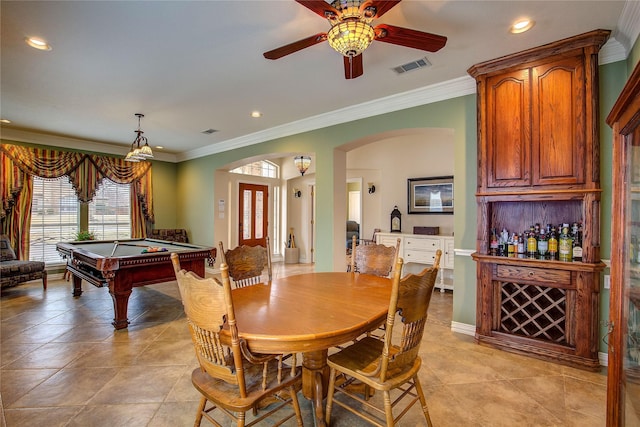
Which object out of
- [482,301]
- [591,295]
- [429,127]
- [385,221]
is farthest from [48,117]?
[591,295]

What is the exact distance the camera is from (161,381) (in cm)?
238

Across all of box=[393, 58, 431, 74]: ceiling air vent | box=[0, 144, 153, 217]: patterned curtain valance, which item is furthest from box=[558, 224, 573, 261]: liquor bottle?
box=[0, 144, 153, 217]: patterned curtain valance

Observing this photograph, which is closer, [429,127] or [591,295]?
[591,295]

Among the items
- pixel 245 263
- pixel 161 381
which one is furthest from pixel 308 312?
pixel 161 381

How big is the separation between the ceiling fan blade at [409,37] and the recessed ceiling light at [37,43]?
271 centimetres

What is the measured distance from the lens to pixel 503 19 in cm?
224

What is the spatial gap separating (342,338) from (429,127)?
284cm

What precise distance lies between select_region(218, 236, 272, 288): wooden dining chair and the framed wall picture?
12.5 ft

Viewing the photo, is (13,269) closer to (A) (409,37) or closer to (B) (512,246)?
(A) (409,37)

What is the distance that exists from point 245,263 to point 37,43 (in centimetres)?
250

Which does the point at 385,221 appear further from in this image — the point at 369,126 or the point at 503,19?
the point at 503,19

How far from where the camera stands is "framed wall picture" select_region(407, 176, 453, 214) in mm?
5379

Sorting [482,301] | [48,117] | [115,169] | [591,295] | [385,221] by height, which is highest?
[48,117]

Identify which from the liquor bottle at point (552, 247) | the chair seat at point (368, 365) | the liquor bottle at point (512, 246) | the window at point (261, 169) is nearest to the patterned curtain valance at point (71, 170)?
the window at point (261, 169)
